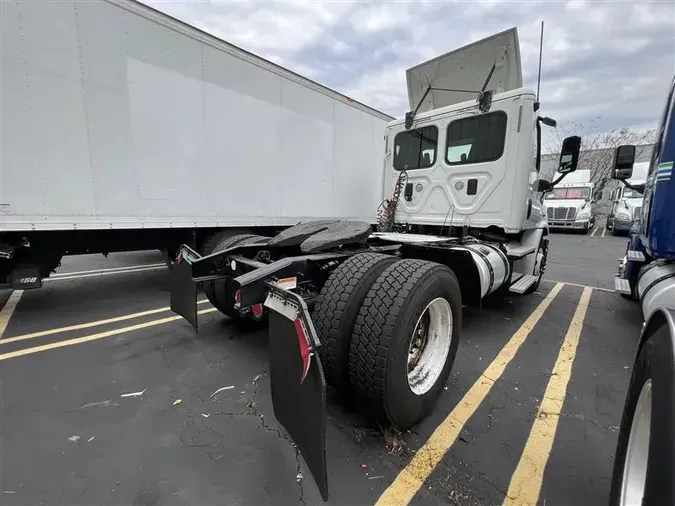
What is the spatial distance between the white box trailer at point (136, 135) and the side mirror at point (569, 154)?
13.2ft

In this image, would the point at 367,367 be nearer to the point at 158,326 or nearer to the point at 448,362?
the point at 448,362

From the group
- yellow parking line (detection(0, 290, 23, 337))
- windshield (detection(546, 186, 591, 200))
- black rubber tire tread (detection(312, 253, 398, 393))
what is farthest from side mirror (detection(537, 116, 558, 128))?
windshield (detection(546, 186, 591, 200))

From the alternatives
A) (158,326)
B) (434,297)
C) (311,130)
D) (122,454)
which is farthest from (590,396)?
(311,130)

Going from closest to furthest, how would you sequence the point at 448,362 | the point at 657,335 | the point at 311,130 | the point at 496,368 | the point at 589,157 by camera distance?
the point at 657,335, the point at 448,362, the point at 496,368, the point at 311,130, the point at 589,157

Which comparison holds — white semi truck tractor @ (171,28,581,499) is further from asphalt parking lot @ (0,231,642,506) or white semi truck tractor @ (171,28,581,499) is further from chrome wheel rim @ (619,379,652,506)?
chrome wheel rim @ (619,379,652,506)

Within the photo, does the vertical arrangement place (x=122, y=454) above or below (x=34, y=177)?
below

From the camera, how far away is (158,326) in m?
4.03

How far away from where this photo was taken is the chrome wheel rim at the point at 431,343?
2.44 metres

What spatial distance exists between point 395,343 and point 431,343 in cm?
74

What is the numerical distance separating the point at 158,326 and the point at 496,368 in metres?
3.87

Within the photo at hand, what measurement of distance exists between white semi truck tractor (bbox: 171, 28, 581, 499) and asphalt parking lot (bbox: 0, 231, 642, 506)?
0.29 metres

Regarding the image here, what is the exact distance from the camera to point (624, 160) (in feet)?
12.2

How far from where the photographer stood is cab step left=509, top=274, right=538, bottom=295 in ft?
13.8

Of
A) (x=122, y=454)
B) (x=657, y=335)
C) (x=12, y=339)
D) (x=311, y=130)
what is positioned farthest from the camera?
(x=311, y=130)
